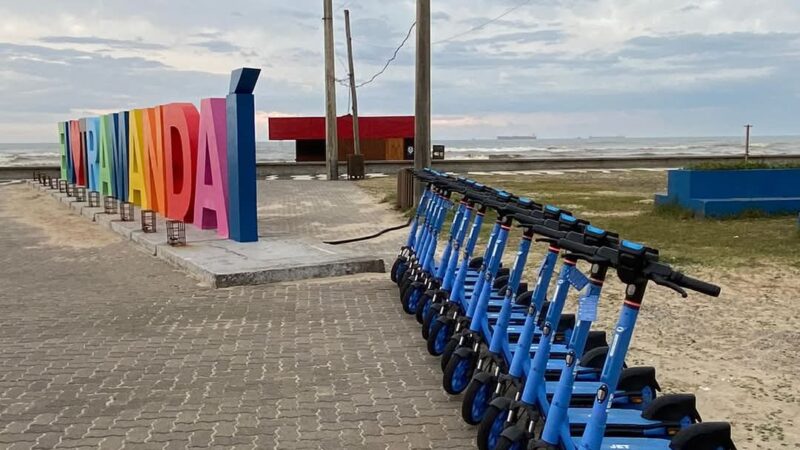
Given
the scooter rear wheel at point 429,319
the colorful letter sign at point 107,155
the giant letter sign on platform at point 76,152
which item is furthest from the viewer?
the giant letter sign on platform at point 76,152

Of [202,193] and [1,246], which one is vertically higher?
[202,193]

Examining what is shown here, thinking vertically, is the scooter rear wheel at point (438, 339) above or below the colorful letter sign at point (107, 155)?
below

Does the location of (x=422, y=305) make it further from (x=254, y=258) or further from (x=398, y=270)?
(x=254, y=258)

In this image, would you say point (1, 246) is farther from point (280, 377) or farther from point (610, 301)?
point (610, 301)

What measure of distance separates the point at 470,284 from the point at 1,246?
8.75 metres

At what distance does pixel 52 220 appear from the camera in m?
15.9

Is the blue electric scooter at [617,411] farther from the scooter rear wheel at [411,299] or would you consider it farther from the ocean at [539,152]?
the ocean at [539,152]

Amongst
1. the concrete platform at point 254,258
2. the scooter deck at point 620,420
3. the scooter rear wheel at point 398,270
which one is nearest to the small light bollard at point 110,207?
the concrete platform at point 254,258

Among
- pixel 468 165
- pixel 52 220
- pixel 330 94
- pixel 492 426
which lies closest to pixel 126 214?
pixel 52 220

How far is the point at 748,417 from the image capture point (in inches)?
178

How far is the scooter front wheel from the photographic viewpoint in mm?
4832

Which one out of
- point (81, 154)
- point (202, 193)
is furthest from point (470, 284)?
point (81, 154)

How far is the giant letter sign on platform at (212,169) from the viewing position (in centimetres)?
1148

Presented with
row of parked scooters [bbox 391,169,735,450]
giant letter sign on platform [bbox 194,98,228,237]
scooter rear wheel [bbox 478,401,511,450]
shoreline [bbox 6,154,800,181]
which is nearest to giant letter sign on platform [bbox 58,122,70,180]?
shoreline [bbox 6,154,800,181]
